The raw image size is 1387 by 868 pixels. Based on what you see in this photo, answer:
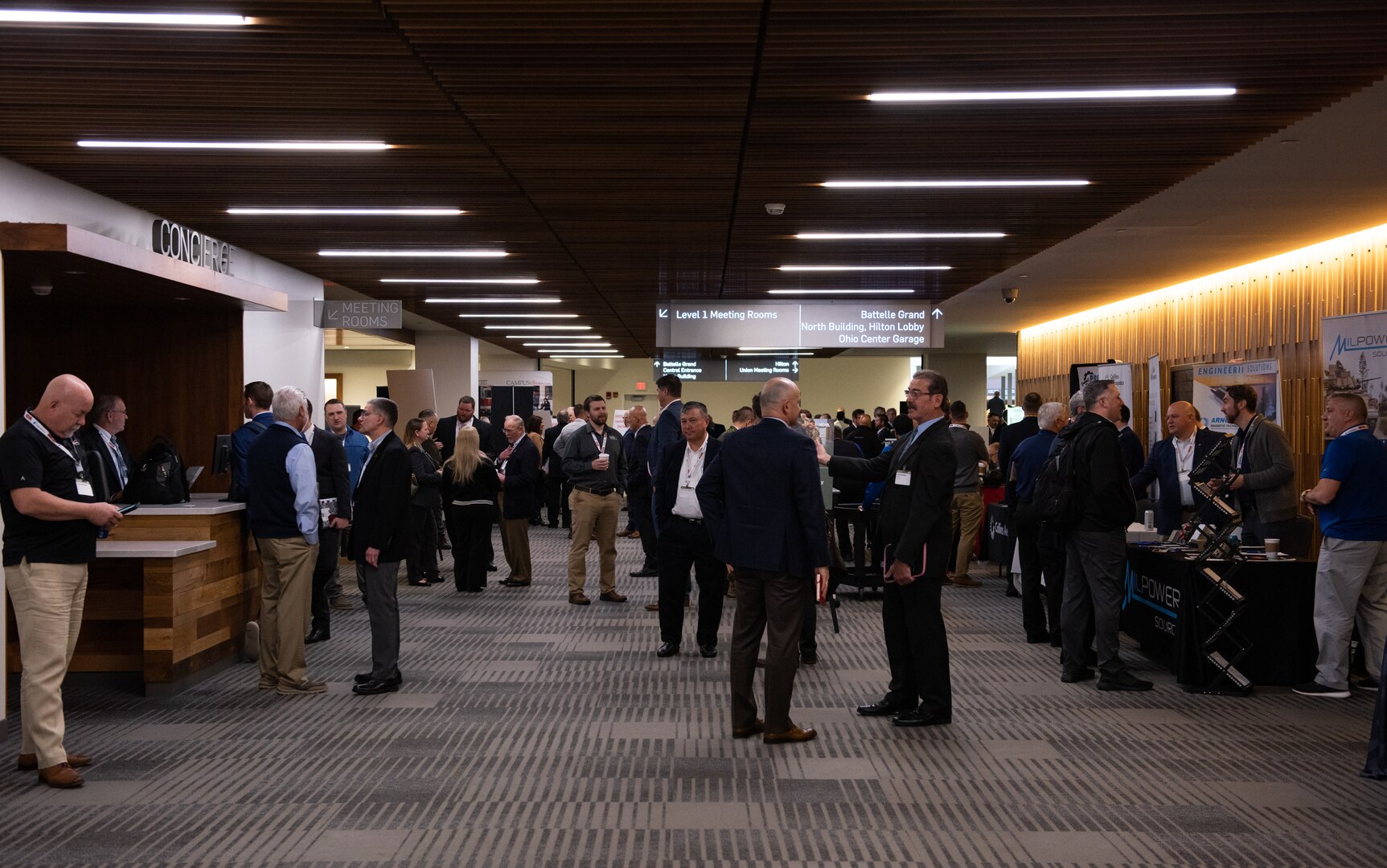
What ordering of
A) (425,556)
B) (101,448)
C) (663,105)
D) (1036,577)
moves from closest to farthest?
1. (663,105)
2. (101,448)
3. (1036,577)
4. (425,556)

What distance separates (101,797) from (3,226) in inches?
104

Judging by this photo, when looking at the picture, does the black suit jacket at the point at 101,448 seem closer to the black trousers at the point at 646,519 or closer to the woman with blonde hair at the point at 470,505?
the woman with blonde hair at the point at 470,505

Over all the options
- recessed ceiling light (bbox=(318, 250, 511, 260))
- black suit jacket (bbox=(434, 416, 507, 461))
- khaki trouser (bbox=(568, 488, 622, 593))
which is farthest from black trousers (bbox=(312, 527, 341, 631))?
black suit jacket (bbox=(434, 416, 507, 461))

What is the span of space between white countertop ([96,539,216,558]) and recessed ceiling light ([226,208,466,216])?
2390 mm

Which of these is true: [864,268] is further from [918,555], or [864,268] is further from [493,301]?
[918,555]

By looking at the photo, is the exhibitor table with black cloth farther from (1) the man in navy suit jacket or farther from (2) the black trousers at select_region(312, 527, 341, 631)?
(2) the black trousers at select_region(312, 527, 341, 631)

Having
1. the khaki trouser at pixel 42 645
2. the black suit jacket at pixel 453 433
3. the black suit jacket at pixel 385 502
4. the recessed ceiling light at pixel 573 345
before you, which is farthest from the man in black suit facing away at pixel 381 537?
the recessed ceiling light at pixel 573 345

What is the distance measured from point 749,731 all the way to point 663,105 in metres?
2.87

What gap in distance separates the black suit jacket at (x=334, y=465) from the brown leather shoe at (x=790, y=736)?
3.38m

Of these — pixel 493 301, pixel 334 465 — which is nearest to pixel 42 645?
pixel 334 465

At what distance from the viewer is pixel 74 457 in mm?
4648

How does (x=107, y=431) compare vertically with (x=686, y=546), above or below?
above

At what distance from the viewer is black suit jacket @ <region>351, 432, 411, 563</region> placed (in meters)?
6.10

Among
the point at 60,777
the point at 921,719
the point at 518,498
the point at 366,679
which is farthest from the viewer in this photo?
the point at 518,498
